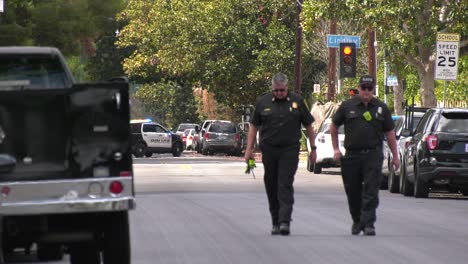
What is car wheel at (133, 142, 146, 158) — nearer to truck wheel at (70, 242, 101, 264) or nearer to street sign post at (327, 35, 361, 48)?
street sign post at (327, 35, 361, 48)

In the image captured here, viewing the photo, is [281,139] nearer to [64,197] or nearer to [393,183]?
[64,197]

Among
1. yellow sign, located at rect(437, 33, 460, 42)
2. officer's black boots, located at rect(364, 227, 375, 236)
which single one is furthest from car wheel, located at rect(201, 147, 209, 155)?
officer's black boots, located at rect(364, 227, 375, 236)

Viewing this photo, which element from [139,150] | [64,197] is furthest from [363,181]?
[139,150]

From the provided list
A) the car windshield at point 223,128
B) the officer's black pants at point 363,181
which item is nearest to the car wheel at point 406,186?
the officer's black pants at point 363,181

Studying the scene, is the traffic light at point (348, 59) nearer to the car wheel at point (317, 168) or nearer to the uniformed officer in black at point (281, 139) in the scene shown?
the car wheel at point (317, 168)

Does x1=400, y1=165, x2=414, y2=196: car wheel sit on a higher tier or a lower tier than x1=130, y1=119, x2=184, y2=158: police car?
higher

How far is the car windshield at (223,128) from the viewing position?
63.5 m

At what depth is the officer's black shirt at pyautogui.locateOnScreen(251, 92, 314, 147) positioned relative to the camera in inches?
631

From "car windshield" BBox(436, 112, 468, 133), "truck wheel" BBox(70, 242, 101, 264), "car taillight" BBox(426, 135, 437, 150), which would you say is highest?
"car windshield" BBox(436, 112, 468, 133)

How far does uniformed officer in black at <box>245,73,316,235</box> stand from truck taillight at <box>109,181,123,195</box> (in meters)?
5.44

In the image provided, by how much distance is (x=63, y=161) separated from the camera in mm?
10672

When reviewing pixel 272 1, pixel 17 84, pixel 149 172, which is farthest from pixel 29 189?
pixel 272 1

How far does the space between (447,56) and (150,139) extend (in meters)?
31.1

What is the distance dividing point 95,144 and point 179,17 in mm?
55105
